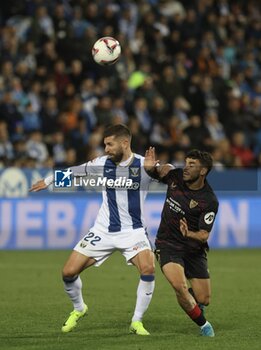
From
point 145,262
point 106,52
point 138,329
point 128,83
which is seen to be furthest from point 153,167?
point 128,83

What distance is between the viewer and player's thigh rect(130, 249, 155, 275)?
9.19 meters

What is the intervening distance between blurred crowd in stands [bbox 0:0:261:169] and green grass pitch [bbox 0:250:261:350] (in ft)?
9.64

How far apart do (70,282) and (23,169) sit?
8.36 meters

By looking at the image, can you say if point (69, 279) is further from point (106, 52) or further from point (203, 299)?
point (106, 52)

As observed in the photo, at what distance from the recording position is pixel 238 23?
80.3 feet

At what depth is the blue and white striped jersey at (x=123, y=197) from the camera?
369 inches

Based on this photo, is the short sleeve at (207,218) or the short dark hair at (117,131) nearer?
the short sleeve at (207,218)

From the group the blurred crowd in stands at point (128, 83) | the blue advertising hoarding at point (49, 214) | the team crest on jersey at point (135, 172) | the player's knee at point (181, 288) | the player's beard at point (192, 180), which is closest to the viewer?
the player's knee at point (181, 288)

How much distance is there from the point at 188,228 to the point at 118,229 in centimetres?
67

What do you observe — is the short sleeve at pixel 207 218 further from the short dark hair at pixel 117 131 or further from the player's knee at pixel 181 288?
the short dark hair at pixel 117 131

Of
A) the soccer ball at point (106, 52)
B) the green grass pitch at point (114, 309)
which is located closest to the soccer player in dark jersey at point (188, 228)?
the green grass pitch at point (114, 309)

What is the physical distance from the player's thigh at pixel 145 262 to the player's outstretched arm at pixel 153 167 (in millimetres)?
730

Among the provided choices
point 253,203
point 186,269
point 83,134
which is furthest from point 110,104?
point 186,269

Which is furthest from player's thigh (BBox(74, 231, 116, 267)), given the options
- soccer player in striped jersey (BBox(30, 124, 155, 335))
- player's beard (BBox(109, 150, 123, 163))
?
player's beard (BBox(109, 150, 123, 163))
